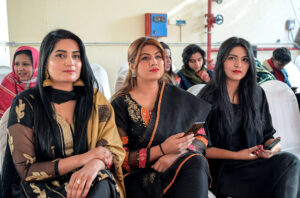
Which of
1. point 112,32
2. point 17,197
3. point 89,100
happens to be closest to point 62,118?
point 89,100

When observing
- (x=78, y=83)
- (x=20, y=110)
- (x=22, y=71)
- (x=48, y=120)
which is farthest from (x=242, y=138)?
(x=22, y=71)

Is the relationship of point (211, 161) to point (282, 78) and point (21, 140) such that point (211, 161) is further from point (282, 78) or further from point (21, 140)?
point (282, 78)

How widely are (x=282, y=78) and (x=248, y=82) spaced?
2.26 m

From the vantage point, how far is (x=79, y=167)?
1317 millimetres

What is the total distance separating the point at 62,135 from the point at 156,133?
1.63ft

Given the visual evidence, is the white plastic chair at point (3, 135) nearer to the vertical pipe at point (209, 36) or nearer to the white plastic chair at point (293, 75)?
the vertical pipe at point (209, 36)

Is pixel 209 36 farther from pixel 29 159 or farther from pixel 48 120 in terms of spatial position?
pixel 29 159

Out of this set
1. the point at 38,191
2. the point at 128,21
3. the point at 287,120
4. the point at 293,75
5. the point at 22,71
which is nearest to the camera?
the point at 38,191

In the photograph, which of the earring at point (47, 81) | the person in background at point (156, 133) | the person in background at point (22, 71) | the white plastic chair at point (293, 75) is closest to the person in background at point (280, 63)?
the white plastic chair at point (293, 75)

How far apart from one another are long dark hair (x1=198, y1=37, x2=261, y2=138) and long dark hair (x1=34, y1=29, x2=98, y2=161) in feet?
2.67

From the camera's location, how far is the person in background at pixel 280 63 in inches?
150

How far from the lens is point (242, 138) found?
1.87 meters

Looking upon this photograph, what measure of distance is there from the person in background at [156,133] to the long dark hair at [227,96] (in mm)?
171

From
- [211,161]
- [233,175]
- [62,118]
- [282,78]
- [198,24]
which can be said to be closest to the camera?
[62,118]
